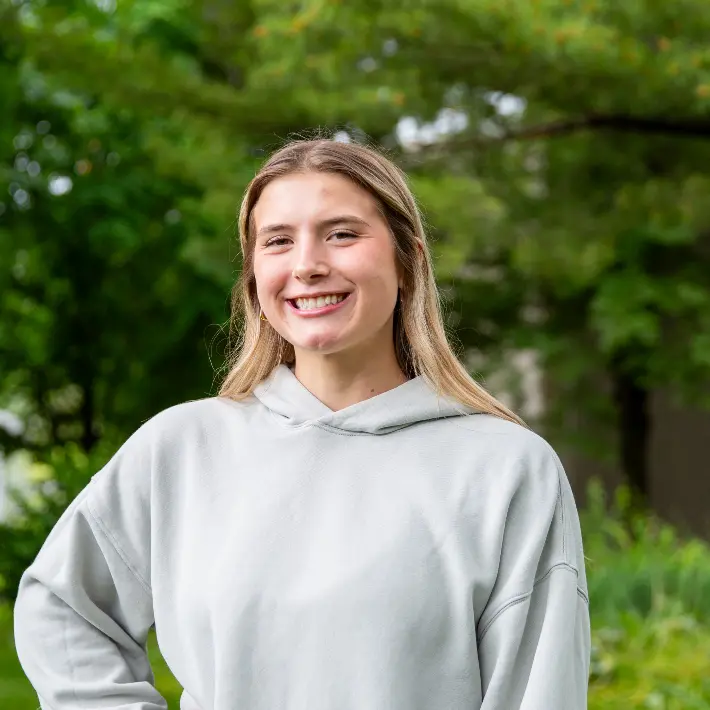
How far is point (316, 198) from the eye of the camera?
6.32 ft

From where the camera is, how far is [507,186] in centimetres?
870

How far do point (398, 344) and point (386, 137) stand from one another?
21.5ft

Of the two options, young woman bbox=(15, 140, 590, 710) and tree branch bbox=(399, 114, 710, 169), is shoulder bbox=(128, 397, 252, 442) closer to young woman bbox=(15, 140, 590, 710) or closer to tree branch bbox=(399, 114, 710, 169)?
young woman bbox=(15, 140, 590, 710)

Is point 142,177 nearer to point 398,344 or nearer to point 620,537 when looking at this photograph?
point 620,537

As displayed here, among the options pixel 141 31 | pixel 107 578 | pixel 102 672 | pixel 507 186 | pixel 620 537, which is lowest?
pixel 620 537

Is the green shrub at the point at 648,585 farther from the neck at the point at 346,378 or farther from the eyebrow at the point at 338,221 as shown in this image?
the eyebrow at the point at 338,221

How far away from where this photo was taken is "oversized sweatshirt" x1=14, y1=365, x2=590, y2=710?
69.7 inches

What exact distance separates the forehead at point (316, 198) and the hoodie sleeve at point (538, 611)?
19.8 inches

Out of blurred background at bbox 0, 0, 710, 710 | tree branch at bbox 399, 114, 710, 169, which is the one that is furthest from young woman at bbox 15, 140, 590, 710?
tree branch at bbox 399, 114, 710, 169

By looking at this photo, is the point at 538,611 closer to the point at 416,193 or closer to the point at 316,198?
the point at 316,198

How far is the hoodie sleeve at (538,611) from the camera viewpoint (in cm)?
175

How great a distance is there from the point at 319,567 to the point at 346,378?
36 centimetres

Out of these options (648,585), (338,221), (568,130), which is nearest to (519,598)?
(338,221)

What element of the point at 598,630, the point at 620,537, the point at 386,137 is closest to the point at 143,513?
the point at 598,630
